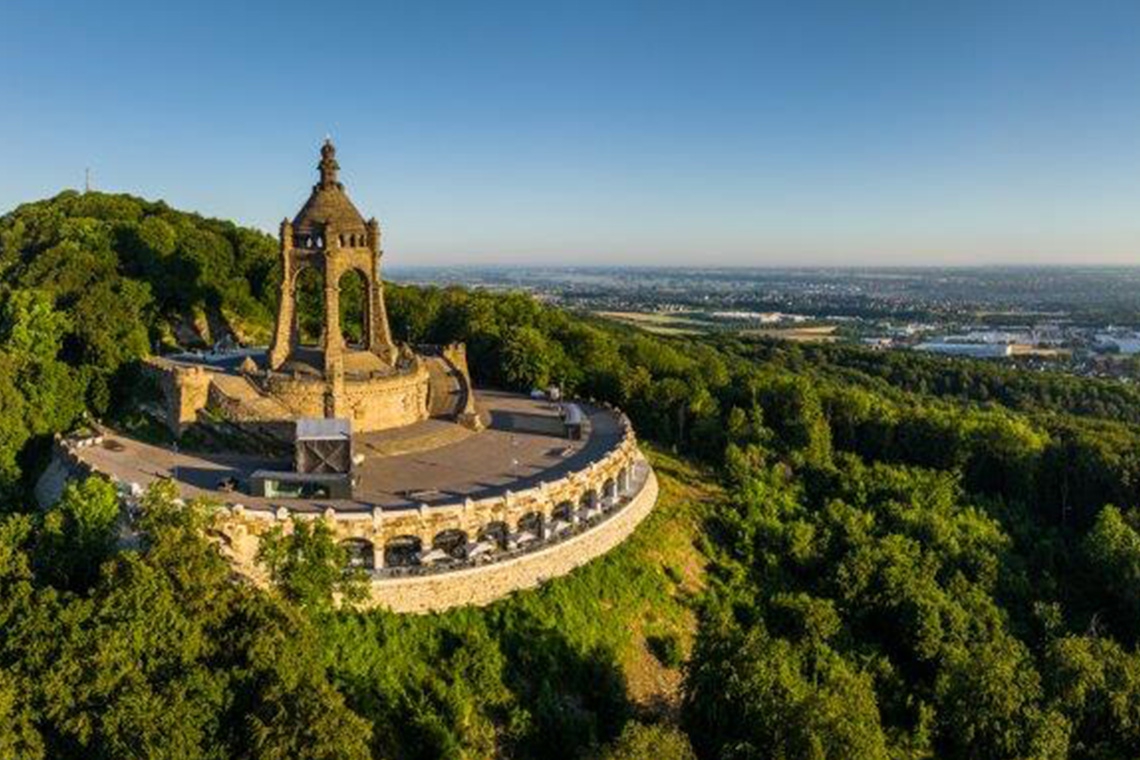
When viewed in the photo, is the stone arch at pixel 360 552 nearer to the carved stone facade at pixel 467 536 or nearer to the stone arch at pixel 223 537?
the carved stone facade at pixel 467 536

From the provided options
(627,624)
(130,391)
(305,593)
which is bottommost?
(627,624)

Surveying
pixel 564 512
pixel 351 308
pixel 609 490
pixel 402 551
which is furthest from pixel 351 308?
pixel 402 551

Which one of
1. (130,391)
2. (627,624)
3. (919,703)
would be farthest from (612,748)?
(130,391)

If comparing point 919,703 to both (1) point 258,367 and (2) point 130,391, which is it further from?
(2) point 130,391

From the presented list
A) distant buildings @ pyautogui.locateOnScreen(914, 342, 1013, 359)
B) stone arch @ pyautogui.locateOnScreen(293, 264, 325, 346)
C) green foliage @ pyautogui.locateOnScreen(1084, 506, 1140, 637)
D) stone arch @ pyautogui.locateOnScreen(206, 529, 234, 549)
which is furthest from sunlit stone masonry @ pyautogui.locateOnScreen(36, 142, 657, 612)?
distant buildings @ pyautogui.locateOnScreen(914, 342, 1013, 359)

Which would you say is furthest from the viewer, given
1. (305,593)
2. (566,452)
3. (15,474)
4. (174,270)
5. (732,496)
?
(174,270)

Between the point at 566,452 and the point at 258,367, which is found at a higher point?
the point at 258,367

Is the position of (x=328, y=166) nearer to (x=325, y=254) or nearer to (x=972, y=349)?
(x=325, y=254)
